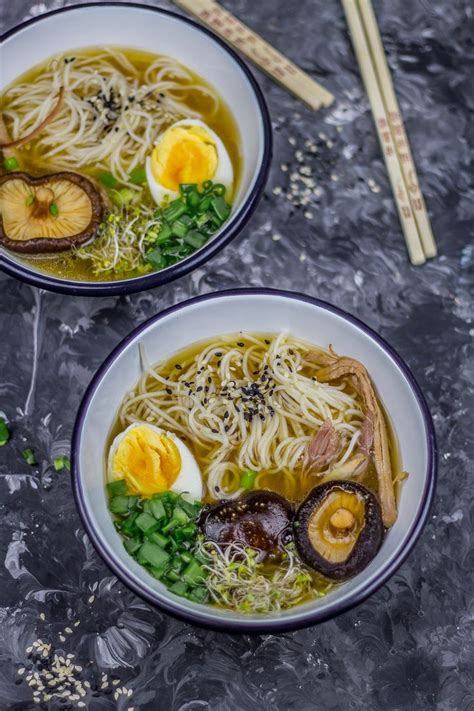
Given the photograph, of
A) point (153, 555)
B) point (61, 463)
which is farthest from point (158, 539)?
point (61, 463)

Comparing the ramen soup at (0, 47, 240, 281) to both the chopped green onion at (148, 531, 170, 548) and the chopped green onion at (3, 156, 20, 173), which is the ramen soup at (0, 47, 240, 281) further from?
the chopped green onion at (148, 531, 170, 548)

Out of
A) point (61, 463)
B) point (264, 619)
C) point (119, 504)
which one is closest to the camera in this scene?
point (264, 619)

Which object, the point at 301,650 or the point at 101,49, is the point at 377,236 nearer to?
the point at 101,49

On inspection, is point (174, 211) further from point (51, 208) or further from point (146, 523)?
point (146, 523)

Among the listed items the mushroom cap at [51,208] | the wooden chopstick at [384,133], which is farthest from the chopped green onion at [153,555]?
the wooden chopstick at [384,133]

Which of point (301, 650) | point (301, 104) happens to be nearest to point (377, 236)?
point (301, 104)

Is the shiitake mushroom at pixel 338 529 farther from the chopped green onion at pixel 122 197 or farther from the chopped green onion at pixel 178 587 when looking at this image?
the chopped green onion at pixel 122 197

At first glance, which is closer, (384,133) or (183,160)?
(183,160)
